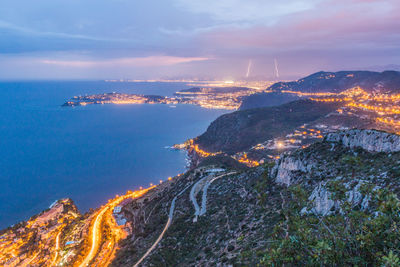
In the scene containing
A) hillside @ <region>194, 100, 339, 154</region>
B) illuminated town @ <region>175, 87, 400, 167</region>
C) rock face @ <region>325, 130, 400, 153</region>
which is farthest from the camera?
hillside @ <region>194, 100, 339, 154</region>

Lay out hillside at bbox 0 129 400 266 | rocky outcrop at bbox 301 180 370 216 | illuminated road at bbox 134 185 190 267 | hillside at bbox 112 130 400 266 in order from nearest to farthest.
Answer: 1. hillside at bbox 112 130 400 266
2. hillside at bbox 0 129 400 266
3. rocky outcrop at bbox 301 180 370 216
4. illuminated road at bbox 134 185 190 267

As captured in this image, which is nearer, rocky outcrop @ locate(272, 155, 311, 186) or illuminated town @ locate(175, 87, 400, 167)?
rocky outcrop @ locate(272, 155, 311, 186)

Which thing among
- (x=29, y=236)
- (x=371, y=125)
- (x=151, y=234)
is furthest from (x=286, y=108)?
(x=29, y=236)

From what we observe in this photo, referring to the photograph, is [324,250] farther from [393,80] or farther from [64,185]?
[393,80]

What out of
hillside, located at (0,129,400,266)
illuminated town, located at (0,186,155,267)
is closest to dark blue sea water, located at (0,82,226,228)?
illuminated town, located at (0,186,155,267)

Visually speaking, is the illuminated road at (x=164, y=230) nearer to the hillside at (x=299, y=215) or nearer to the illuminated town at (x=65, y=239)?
the hillside at (x=299, y=215)

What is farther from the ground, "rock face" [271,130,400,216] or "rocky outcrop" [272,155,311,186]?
"rock face" [271,130,400,216]

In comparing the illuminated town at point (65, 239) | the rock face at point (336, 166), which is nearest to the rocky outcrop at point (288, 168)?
the rock face at point (336, 166)

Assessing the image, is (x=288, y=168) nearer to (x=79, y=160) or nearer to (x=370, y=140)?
(x=370, y=140)

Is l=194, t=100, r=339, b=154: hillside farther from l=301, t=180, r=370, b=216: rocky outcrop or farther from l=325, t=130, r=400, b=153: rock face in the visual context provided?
l=301, t=180, r=370, b=216: rocky outcrop
